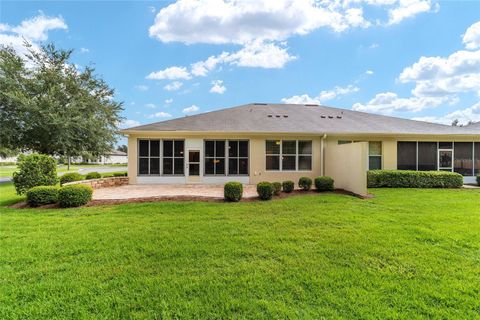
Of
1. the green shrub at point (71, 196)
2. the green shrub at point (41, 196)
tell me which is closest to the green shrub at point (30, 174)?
the green shrub at point (41, 196)

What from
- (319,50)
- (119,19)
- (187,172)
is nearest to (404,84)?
(319,50)

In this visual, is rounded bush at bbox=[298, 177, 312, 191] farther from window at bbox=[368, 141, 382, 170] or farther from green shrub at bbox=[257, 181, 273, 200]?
window at bbox=[368, 141, 382, 170]

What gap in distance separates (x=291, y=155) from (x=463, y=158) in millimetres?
9700

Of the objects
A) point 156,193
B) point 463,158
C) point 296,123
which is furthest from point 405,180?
point 156,193

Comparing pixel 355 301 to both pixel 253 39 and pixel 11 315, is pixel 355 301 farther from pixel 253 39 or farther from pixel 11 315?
pixel 253 39

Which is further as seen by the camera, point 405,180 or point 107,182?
point 107,182

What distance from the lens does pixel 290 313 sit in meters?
2.74

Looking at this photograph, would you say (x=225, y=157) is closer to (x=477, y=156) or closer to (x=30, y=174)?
(x=30, y=174)

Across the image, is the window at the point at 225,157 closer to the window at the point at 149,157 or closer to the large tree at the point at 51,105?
the window at the point at 149,157

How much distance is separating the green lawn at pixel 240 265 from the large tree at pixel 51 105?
14357 mm

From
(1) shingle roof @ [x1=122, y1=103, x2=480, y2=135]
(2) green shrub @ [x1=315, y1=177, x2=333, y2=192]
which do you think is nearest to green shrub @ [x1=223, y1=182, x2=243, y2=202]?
(2) green shrub @ [x1=315, y1=177, x2=333, y2=192]

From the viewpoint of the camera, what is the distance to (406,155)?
552 inches

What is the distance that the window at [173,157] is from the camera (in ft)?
→ 45.0

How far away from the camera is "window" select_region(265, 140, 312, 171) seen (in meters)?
13.8
